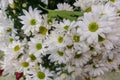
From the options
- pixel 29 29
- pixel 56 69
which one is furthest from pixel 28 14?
pixel 56 69

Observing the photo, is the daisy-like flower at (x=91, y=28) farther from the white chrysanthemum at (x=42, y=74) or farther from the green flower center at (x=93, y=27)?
the white chrysanthemum at (x=42, y=74)

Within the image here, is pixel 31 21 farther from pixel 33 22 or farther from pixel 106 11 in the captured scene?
pixel 106 11

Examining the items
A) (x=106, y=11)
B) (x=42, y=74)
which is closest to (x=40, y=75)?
(x=42, y=74)

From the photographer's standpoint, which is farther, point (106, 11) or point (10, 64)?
point (10, 64)

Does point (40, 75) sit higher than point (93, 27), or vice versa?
point (93, 27)

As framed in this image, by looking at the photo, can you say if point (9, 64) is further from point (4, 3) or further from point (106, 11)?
point (106, 11)

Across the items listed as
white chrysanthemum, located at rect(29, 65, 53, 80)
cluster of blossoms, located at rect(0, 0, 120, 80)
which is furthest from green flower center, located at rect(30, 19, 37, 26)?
white chrysanthemum, located at rect(29, 65, 53, 80)

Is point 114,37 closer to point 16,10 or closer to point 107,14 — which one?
point 107,14
